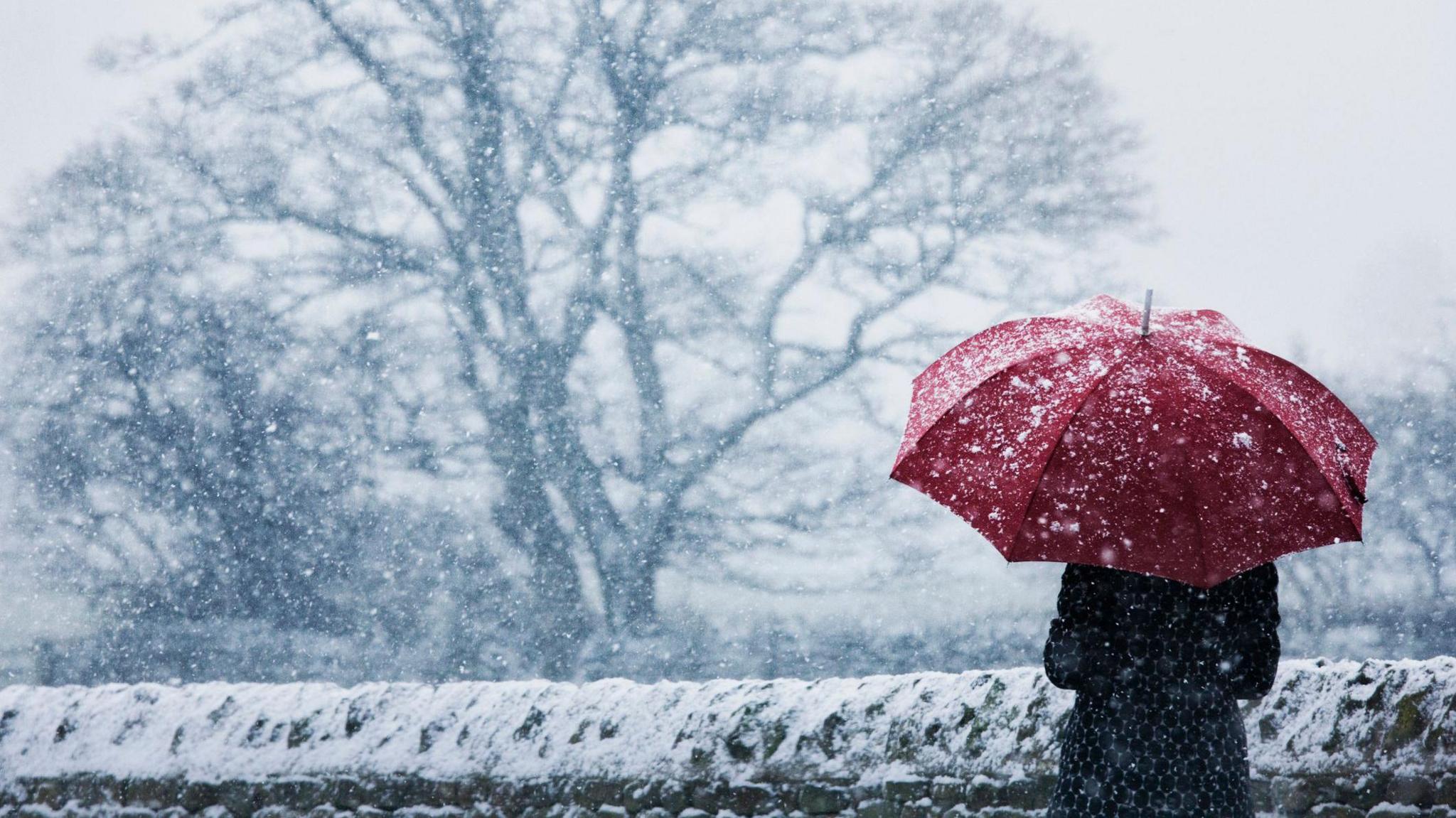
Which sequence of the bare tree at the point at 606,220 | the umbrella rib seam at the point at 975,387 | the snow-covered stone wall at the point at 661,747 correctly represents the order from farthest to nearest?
the bare tree at the point at 606,220 → the snow-covered stone wall at the point at 661,747 → the umbrella rib seam at the point at 975,387

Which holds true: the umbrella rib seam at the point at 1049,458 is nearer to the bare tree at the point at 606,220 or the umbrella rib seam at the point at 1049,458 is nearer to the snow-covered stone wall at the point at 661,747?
the snow-covered stone wall at the point at 661,747

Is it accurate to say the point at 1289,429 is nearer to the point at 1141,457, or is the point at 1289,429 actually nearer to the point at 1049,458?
the point at 1141,457

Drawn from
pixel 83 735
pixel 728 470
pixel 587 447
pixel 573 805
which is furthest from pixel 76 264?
pixel 573 805

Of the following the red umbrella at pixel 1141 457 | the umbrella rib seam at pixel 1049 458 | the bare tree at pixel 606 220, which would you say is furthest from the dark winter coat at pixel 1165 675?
the bare tree at pixel 606 220

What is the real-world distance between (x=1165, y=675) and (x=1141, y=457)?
626 millimetres

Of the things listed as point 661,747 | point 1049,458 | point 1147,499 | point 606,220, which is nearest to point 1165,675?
point 1147,499

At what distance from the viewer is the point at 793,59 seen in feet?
48.5

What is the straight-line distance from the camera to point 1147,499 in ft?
7.39

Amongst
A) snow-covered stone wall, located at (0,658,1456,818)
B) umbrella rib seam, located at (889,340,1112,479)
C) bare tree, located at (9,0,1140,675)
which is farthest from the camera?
bare tree, located at (9,0,1140,675)

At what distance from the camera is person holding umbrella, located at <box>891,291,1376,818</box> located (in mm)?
2252

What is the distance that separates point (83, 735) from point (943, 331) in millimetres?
11014

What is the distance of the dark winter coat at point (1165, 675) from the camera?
8.31 ft

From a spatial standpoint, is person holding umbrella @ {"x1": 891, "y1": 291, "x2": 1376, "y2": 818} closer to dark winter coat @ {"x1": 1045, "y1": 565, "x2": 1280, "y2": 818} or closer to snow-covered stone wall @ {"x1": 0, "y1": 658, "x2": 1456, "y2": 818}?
dark winter coat @ {"x1": 1045, "y1": 565, "x2": 1280, "y2": 818}

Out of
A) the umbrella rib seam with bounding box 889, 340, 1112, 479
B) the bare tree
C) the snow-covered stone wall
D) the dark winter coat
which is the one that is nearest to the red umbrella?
the umbrella rib seam with bounding box 889, 340, 1112, 479
